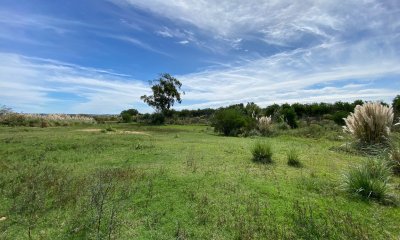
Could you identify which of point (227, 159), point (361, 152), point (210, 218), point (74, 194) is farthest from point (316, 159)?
point (74, 194)

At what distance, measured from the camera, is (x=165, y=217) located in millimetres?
5633

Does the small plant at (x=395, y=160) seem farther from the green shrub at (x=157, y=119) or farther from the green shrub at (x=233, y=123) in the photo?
the green shrub at (x=157, y=119)

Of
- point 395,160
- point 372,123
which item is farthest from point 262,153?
point 372,123

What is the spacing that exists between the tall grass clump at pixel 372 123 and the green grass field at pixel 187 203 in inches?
108

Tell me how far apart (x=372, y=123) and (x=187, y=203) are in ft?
28.2

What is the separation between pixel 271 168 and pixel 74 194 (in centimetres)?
518

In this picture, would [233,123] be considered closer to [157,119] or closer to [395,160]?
[395,160]

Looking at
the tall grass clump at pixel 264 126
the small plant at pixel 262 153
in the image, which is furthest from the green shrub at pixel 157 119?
the small plant at pixel 262 153

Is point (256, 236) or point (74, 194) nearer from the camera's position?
point (256, 236)

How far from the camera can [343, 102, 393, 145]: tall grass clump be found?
11641 mm

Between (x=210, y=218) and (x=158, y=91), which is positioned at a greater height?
(x=158, y=91)

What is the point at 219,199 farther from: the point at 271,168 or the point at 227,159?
the point at 227,159

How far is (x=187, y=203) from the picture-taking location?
6145 millimetres

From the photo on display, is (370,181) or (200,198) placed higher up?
(370,181)
